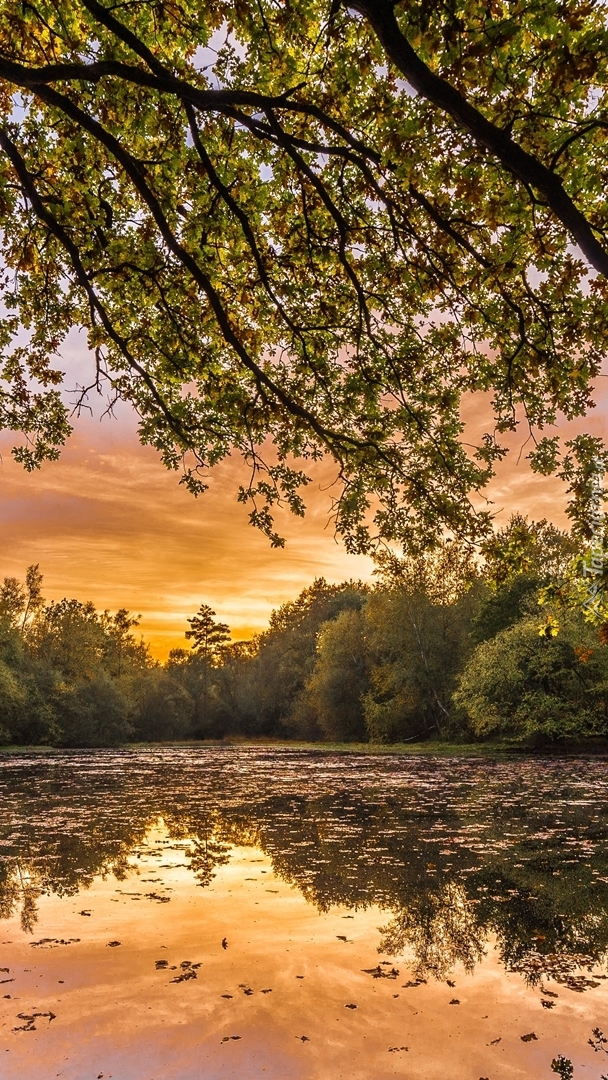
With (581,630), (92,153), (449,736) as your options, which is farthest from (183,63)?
(449,736)

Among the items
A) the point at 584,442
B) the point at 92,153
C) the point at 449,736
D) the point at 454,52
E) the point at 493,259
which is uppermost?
the point at 92,153

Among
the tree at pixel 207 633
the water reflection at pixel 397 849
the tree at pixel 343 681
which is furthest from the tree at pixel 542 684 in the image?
the tree at pixel 207 633

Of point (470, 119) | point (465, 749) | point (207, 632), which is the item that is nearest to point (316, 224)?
point (470, 119)

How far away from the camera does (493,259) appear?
25.3 ft

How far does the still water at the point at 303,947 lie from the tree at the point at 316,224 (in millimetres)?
4627

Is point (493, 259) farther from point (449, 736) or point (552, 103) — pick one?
point (449, 736)

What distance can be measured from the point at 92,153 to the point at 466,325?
5.06m

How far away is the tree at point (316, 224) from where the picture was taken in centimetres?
549

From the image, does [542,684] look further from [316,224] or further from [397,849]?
[316,224]

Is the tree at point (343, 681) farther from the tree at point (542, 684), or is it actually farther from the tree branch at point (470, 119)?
the tree branch at point (470, 119)

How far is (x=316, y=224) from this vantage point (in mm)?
8422

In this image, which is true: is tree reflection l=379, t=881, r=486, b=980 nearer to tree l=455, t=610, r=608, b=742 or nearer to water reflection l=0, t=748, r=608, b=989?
water reflection l=0, t=748, r=608, b=989

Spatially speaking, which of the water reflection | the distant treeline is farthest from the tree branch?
the distant treeline

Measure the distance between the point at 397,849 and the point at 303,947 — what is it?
4.89 m
